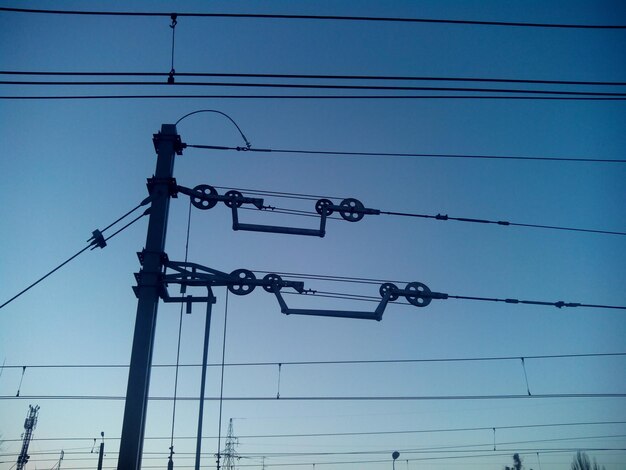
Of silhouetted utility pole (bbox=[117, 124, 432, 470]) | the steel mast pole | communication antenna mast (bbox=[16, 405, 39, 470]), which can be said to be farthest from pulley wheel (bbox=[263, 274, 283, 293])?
communication antenna mast (bbox=[16, 405, 39, 470])

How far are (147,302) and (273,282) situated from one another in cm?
260

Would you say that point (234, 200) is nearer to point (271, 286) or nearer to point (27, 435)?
point (271, 286)

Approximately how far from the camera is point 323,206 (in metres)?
11.9

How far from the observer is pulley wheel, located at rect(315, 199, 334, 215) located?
38.9ft

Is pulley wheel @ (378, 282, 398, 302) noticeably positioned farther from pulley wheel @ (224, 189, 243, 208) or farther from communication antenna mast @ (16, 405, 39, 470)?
communication antenna mast @ (16, 405, 39, 470)

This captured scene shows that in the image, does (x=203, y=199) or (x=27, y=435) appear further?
(x=27, y=435)

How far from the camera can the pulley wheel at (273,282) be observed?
1091 cm

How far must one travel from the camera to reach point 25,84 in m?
9.86

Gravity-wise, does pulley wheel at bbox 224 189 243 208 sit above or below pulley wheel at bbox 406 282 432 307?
above

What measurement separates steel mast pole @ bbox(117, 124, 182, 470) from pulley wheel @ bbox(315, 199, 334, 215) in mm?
3296

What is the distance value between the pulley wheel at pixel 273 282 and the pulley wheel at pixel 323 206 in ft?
6.24

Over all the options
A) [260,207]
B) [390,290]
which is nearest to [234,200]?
[260,207]

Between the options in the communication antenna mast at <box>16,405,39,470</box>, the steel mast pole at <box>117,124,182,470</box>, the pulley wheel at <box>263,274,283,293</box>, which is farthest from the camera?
the communication antenna mast at <box>16,405,39,470</box>

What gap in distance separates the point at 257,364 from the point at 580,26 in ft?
52.1
